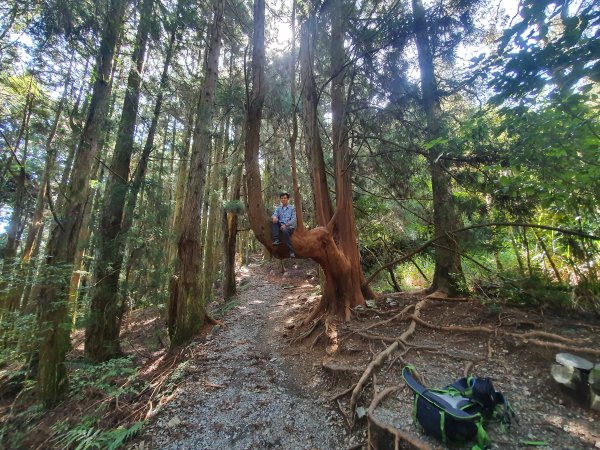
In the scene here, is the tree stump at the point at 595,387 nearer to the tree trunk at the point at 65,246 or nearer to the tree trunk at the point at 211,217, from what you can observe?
the tree trunk at the point at 65,246

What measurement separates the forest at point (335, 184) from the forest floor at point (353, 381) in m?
0.09

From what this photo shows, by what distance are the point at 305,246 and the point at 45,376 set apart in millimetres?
5550

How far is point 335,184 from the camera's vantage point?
6.27 m

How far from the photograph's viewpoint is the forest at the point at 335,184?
137 inches

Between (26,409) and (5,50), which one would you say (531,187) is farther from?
(5,50)

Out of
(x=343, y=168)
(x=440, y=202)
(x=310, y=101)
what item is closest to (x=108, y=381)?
(x=343, y=168)

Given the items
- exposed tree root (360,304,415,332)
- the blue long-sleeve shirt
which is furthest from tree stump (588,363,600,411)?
the blue long-sleeve shirt

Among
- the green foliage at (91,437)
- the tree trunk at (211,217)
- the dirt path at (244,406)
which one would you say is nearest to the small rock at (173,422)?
the dirt path at (244,406)

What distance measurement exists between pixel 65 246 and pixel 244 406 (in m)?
4.74

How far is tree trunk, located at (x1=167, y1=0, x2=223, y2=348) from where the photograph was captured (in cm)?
633

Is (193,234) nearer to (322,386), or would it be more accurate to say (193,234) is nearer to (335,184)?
(335,184)

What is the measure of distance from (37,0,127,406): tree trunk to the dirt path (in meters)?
2.61

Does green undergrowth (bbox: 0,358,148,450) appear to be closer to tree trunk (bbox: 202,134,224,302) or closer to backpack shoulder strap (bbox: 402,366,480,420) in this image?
backpack shoulder strap (bbox: 402,366,480,420)

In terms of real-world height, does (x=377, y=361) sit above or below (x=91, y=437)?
above
